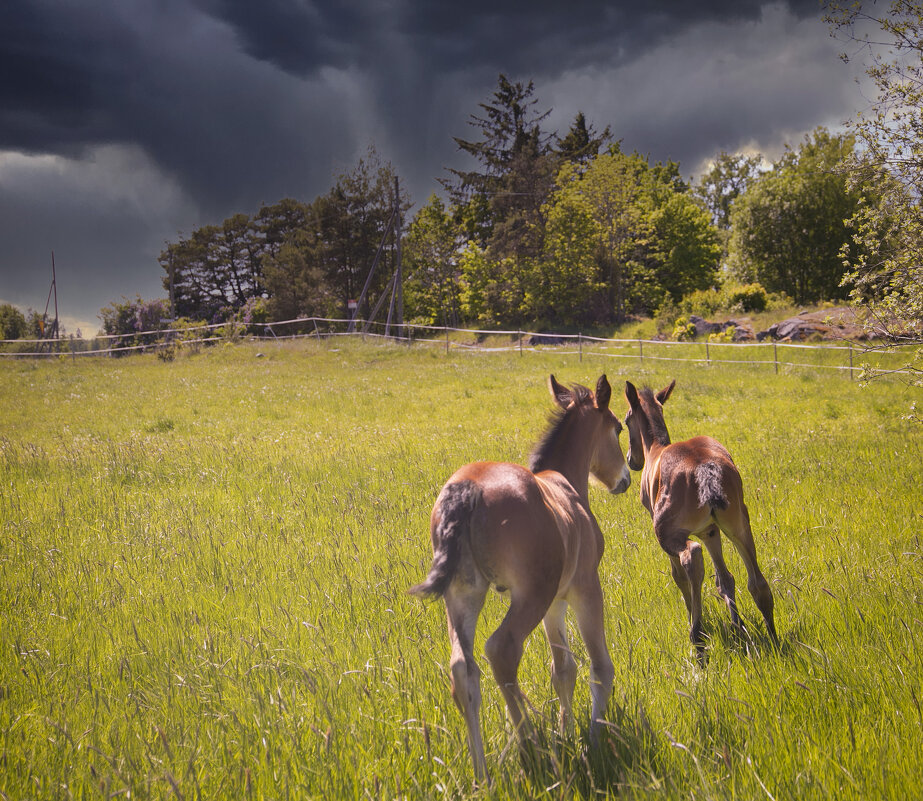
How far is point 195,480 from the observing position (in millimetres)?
8609

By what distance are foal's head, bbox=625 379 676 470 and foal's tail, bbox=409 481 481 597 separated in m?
2.87

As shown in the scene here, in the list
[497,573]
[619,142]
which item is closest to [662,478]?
[497,573]

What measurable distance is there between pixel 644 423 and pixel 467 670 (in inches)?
141

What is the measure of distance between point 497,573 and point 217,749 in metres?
1.48

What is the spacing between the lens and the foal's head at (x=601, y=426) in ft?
13.5

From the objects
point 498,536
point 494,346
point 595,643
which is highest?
point 494,346

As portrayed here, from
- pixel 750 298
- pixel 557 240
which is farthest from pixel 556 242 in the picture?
pixel 750 298

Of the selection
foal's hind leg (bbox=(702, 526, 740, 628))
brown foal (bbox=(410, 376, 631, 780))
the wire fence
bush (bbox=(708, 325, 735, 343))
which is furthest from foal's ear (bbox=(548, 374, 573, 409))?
bush (bbox=(708, 325, 735, 343))

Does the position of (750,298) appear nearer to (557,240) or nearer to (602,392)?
(557,240)

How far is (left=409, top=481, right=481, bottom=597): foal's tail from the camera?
7.77 feet

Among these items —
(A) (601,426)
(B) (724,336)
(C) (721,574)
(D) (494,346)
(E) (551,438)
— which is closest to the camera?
(E) (551,438)

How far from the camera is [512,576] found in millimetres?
2570

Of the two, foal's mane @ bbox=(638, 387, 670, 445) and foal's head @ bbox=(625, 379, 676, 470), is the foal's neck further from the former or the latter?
foal's mane @ bbox=(638, 387, 670, 445)

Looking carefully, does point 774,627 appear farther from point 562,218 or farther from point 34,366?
point 562,218
